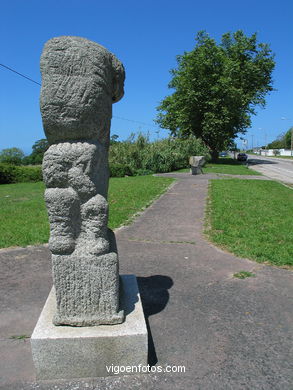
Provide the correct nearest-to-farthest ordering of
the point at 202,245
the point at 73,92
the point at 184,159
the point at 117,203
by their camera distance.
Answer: the point at 73,92, the point at 202,245, the point at 117,203, the point at 184,159

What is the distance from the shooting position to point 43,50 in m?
2.32

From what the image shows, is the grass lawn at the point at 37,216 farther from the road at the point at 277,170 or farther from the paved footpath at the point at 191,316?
the road at the point at 277,170

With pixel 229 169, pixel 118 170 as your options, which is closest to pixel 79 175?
pixel 118 170

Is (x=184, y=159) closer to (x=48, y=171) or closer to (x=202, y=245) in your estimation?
(x=202, y=245)

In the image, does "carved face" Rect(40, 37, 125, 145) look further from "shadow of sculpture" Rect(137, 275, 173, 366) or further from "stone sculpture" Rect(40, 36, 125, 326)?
"shadow of sculpture" Rect(137, 275, 173, 366)

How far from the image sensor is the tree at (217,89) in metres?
28.9

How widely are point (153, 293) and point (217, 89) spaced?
89.3 feet

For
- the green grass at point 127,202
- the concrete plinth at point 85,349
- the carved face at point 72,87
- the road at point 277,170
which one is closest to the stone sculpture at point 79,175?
the carved face at point 72,87

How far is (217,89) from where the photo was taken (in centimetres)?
2791

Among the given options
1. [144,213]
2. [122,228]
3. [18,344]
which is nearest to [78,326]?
[18,344]

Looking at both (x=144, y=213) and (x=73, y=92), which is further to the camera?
(x=144, y=213)

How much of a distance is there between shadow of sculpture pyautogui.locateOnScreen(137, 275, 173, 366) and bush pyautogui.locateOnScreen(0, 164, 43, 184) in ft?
62.9

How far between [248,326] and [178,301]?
0.83 metres

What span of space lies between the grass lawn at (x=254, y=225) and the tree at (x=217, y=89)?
19290mm
